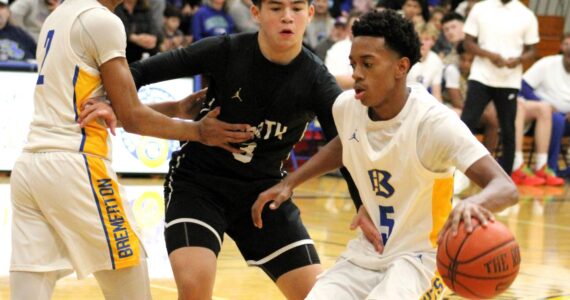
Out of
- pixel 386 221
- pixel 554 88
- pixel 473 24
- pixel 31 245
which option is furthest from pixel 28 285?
pixel 554 88

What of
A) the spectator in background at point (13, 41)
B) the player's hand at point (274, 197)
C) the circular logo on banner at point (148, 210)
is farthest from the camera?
the spectator in background at point (13, 41)

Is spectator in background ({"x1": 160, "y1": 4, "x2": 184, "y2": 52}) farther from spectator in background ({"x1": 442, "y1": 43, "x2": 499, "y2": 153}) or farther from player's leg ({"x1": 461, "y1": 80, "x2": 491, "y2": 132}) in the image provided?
player's leg ({"x1": 461, "y1": 80, "x2": 491, "y2": 132})

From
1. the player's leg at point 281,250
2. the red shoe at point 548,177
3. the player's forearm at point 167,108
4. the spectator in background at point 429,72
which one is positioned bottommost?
the red shoe at point 548,177

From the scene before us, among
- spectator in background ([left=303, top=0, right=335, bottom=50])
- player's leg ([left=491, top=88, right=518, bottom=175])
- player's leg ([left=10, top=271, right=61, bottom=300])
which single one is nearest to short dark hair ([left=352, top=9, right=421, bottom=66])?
player's leg ([left=10, top=271, right=61, bottom=300])

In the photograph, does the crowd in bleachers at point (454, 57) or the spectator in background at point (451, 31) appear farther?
the spectator in background at point (451, 31)

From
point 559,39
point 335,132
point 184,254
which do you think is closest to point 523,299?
point 335,132

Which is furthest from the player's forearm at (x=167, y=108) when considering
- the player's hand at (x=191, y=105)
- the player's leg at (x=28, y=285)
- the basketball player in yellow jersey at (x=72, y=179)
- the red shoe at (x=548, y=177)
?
the red shoe at (x=548, y=177)

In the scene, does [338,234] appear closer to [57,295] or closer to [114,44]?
[57,295]

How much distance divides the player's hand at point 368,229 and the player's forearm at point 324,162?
1.25 feet

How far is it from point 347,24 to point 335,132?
913cm

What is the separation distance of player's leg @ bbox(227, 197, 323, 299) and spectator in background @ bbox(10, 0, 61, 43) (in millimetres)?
8979

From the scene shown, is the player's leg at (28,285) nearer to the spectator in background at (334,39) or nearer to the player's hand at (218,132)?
the player's hand at (218,132)

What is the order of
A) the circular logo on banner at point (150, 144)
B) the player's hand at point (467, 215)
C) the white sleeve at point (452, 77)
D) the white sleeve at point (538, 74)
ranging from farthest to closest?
1. the white sleeve at point (538, 74)
2. the white sleeve at point (452, 77)
3. the circular logo on banner at point (150, 144)
4. the player's hand at point (467, 215)

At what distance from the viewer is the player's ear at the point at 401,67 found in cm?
450
